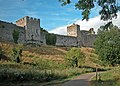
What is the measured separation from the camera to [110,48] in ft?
144

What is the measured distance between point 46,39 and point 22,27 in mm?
10749

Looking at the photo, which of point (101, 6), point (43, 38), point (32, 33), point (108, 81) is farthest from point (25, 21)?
point (101, 6)

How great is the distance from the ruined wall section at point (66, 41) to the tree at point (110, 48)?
36.7m

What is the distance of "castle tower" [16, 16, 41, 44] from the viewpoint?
6900cm

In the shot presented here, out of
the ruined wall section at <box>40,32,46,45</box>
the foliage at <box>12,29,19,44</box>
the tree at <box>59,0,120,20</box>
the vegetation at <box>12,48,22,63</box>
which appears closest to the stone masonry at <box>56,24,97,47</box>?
the ruined wall section at <box>40,32,46,45</box>

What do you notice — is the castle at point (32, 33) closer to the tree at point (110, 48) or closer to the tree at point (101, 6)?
the tree at point (110, 48)

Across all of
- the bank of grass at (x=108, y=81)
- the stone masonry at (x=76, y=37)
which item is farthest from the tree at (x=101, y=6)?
the stone masonry at (x=76, y=37)

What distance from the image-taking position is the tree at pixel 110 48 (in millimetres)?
43831

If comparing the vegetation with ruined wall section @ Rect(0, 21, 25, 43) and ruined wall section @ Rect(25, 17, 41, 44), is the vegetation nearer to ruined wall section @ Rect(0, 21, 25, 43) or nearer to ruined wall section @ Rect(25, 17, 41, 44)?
ruined wall section @ Rect(0, 21, 25, 43)

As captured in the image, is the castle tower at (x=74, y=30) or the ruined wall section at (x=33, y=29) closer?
the ruined wall section at (x=33, y=29)

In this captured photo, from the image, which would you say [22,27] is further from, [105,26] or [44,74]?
[105,26]

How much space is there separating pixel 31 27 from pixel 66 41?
18599 millimetres

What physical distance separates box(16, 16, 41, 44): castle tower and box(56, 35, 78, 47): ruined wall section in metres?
10.8

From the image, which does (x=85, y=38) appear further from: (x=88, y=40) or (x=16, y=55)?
(x=16, y=55)
